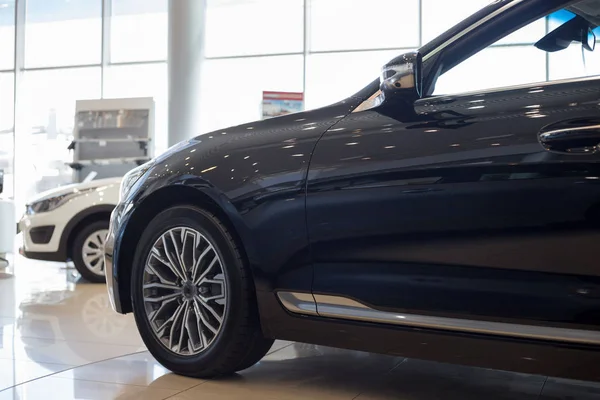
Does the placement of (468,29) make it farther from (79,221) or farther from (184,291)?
(79,221)


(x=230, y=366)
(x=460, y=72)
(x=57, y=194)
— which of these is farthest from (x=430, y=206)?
(x=57, y=194)

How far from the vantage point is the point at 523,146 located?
2.24 meters

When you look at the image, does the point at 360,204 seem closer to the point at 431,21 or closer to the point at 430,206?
the point at 430,206

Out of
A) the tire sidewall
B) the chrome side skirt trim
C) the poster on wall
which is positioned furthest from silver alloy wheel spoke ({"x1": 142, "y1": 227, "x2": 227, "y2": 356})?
the poster on wall

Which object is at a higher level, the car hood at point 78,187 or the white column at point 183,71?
the white column at point 183,71

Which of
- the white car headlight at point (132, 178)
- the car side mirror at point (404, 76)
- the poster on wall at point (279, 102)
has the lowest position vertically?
the white car headlight at point (132, 178)

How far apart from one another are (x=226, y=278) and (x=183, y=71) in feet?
32.9

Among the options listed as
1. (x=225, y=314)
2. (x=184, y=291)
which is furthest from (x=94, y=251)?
(x=225, y=314)

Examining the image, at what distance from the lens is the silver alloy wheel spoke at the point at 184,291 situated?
2.94 metres

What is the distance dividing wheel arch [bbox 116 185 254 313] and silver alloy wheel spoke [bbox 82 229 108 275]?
373cm

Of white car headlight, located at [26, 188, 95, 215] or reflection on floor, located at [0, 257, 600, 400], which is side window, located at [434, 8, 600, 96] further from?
white car headlight, located at [26, 188, 95, 215]

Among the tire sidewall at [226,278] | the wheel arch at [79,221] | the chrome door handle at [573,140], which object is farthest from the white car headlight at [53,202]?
the chrome door handle at [573,140]

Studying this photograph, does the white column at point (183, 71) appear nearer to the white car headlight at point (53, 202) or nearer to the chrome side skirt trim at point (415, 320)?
the white car headlight at point (53, 202)

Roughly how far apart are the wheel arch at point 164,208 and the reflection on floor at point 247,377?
1.29 ft
